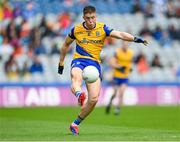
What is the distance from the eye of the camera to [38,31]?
3056cm

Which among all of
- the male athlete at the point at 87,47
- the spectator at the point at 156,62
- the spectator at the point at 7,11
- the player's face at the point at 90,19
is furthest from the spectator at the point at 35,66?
the player's face at the point at 90,19

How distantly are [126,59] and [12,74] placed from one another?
672 centimetres

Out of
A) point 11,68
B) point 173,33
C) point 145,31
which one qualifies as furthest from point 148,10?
point 11,68

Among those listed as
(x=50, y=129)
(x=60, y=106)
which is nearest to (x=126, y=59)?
(x=60, y=106)

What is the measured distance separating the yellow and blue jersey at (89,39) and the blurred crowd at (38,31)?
14.9 meters

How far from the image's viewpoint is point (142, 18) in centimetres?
3381

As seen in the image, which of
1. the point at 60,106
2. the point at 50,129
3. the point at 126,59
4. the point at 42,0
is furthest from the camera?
the point at 42,0

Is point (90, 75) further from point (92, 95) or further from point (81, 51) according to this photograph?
point (81, 51)

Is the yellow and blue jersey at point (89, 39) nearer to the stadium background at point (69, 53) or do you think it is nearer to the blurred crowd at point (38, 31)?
the stadium background at point (69, 53)

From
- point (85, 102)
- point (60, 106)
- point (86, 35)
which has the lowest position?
point (60, 106)

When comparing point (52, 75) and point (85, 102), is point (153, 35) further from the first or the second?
point (85, 102)

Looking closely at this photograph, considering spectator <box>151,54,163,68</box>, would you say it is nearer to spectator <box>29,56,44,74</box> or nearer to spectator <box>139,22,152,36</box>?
spectator <box>139,22,152,36</box>

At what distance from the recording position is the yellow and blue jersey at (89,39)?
46.0 feet

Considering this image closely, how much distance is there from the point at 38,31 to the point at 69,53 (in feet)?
5.52
